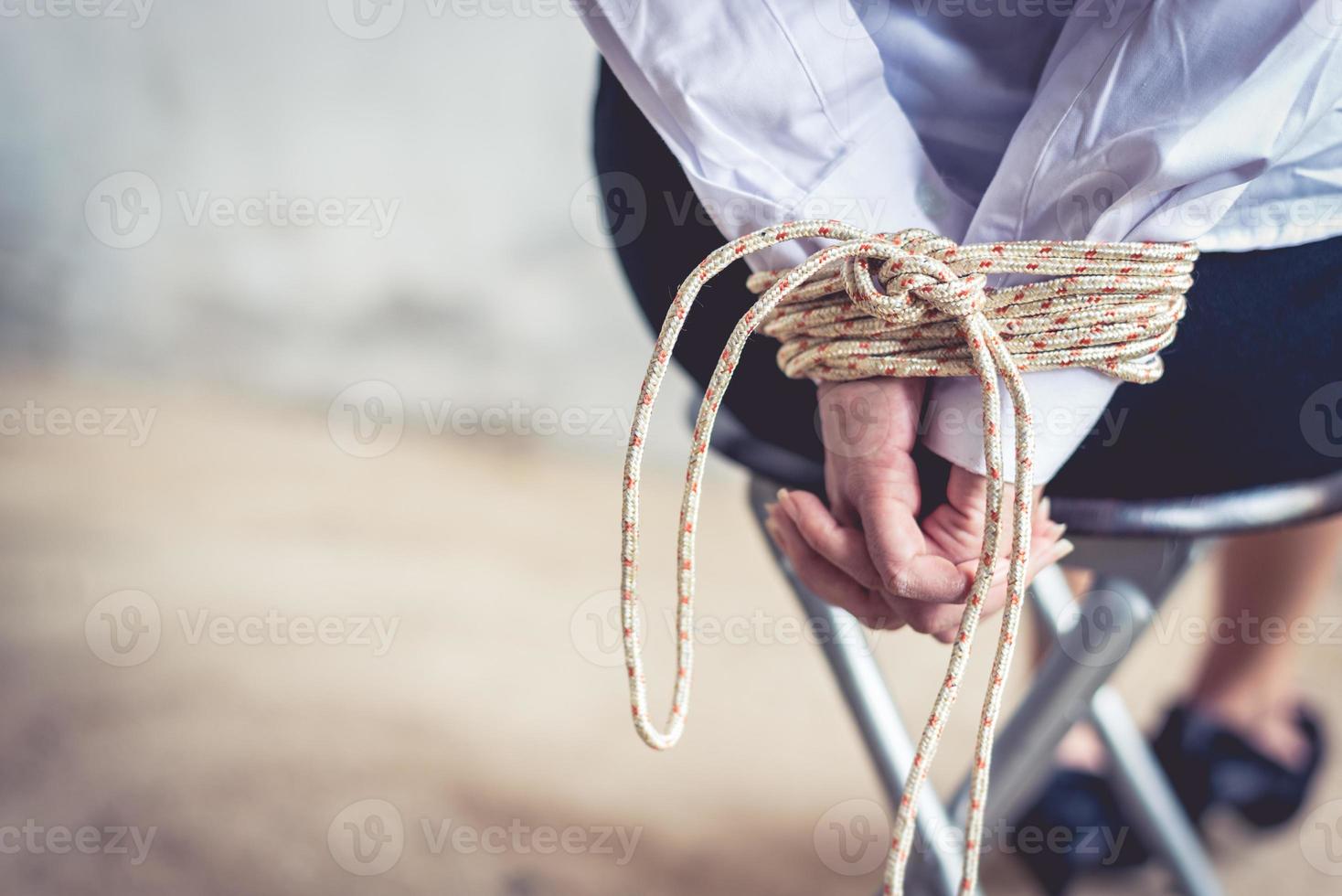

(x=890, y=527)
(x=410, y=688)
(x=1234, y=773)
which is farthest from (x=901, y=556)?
(x=410, y=688)

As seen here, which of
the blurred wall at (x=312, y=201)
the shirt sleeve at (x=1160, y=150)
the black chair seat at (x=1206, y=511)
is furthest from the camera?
the blurred wall at (x=312, y=201)

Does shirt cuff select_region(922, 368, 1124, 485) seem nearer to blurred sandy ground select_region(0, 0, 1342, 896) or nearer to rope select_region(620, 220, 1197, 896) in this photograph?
rope select_region(620, 220, 1197, 896)

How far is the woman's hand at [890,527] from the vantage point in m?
0.42

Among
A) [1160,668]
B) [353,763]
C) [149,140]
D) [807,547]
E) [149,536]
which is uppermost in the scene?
[149,140]

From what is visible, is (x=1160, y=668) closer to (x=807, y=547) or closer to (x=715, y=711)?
(x=715, y=711)

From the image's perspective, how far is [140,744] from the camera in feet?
3.23

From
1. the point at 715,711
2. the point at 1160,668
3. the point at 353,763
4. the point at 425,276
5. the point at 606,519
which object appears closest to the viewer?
the point at 353,763

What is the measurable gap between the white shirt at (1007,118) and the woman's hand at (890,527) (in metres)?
0.02

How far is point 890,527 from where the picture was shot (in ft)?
1.37

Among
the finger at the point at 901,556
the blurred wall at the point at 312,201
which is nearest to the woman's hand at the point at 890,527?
the finger at the point at 901,556

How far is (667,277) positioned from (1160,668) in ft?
3.29

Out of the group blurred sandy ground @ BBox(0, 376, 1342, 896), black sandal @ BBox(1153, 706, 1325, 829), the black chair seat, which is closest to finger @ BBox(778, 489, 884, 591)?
the black chair seat

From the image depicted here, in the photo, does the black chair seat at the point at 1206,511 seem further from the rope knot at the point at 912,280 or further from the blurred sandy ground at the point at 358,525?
the blurred sandy ground at the point at 358,525

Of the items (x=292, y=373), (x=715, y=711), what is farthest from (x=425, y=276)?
(x=715, y=711)
